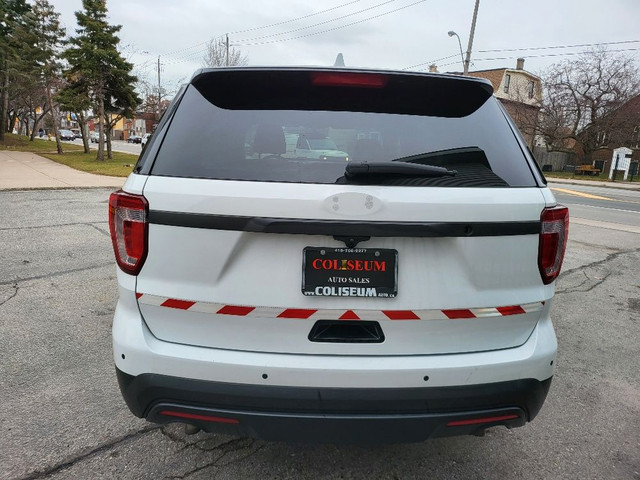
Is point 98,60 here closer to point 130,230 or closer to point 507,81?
point 130,230

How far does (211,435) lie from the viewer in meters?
2.53

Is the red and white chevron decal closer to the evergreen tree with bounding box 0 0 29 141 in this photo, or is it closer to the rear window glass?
the rear window glass

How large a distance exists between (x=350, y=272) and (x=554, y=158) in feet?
166

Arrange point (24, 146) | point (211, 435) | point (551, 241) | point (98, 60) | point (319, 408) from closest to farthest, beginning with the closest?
point (319, 408), point (551, 241), point (211, 435), point (98, 60), point (24, 146)

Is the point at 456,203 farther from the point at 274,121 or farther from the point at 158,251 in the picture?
the point at 158,251

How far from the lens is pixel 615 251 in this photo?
7.79 meters

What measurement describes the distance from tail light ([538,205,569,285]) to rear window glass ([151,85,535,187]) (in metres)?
0.16

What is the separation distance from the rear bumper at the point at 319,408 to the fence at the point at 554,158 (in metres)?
47.4

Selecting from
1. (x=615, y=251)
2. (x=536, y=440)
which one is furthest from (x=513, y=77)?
(x=536, y=440)

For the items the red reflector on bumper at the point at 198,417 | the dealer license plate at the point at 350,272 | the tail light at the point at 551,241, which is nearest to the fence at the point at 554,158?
the tail light at the point at 551,241

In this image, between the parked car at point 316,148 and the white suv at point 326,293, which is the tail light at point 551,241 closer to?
the white suv at point 326,293

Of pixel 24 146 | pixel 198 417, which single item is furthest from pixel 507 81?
pixel 198 417

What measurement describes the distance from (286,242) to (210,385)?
0.61m

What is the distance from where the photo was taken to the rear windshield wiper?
5.65 ft
